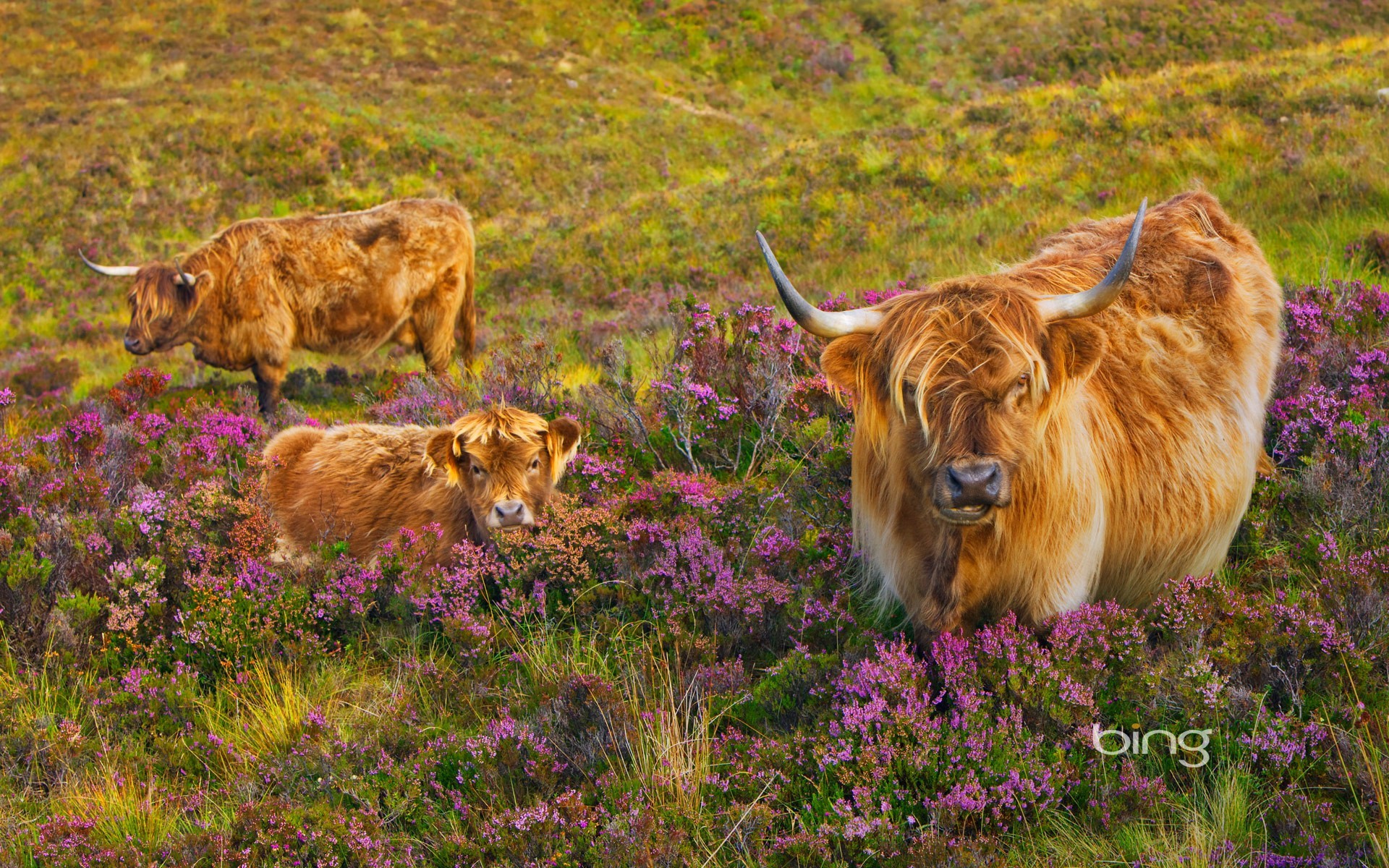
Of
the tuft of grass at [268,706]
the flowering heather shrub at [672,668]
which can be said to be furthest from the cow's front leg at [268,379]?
the tuft of grass at [268,706]

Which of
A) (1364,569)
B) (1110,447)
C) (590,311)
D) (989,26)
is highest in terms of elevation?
(989,26)

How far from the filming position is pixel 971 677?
3100 mm

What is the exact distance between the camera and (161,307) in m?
9.45

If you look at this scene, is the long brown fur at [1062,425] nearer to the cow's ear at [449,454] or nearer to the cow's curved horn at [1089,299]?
the cow's curved horn at [1089,299]

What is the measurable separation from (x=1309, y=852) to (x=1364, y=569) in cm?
137

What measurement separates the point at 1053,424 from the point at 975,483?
0.65 meters

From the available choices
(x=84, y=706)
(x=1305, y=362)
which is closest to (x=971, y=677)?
(x=1305, y=362)

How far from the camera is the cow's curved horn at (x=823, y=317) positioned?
3.20 meters

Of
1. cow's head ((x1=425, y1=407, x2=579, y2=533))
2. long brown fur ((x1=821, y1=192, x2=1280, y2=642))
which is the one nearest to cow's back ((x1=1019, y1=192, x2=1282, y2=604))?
long brown fur ((x1=821, y1=192, x2=1280, y2=642))

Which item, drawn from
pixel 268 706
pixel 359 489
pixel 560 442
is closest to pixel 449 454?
pixel 560 442

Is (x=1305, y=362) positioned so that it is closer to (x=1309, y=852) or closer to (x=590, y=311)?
(x=1309, y=852)

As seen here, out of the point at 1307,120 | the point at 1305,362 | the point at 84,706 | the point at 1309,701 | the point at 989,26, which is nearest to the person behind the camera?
the point at 1309,701

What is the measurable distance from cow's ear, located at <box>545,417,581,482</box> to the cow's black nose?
2.58 metres

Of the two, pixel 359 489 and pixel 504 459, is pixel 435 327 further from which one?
pixel 504 459
